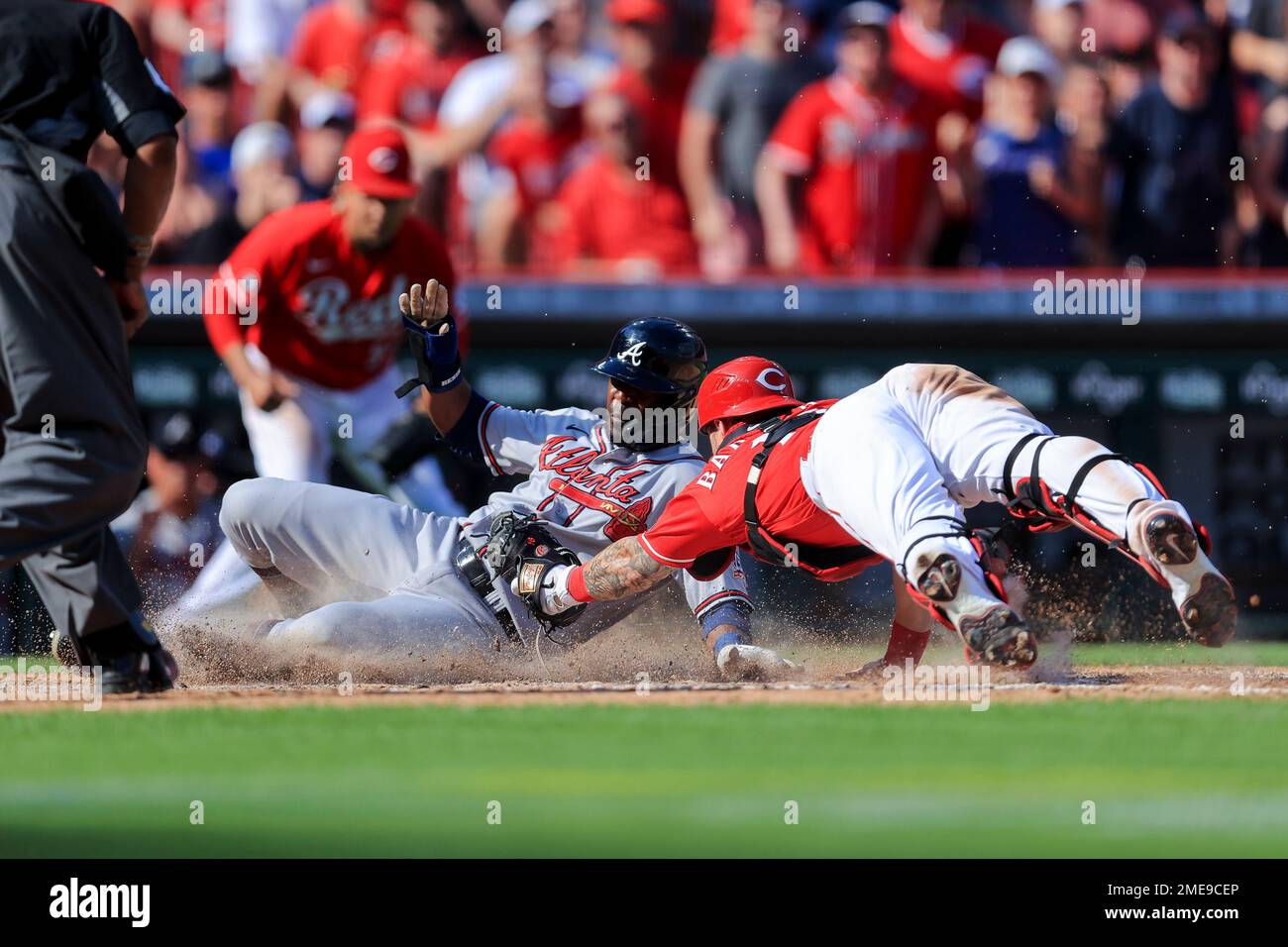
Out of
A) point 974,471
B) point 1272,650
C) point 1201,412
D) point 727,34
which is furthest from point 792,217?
point 974,471

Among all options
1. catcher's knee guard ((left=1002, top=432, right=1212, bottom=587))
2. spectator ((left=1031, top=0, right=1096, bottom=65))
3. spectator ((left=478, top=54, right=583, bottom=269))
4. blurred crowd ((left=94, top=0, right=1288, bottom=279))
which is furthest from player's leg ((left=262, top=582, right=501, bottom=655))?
spectator ((left=1031, top=0, right=1096, bottom=65))

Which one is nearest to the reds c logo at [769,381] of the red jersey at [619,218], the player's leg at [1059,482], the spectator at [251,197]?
the player's leg at [1059,482]

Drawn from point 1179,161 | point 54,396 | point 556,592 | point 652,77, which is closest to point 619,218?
point 652,77

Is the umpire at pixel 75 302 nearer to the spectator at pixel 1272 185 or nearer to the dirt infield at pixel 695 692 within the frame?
the dirt infield at pixel 695 692

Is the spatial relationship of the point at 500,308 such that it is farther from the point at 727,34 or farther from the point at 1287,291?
the point at 1287,291

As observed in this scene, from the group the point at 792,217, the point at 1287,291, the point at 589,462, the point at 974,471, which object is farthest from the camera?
the point at 792,217

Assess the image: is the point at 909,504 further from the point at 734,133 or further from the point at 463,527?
the point at 734,133
